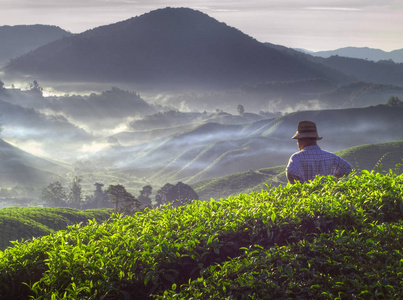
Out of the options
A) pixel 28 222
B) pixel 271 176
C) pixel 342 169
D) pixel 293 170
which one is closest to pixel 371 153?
pixel 271 176

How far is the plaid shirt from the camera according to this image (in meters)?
10.3

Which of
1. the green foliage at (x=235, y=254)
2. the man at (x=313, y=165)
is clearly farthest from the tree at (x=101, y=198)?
the green foliage at (x=235, y=254)

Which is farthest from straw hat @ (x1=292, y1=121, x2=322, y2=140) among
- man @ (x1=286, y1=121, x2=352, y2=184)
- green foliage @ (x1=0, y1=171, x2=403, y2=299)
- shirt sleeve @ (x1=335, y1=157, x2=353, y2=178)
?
green foliage @ (x1=0, y1=171, x2=403, y2=299)

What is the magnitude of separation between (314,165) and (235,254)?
426cm

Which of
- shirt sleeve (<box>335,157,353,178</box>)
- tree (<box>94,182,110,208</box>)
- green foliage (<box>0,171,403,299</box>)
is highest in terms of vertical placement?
shirt sleeve (<box>335,157,353,178</box>)

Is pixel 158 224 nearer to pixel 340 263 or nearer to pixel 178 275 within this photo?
pixel 178 275

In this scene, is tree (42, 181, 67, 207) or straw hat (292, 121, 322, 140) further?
tree (42, 181, 67, 207)

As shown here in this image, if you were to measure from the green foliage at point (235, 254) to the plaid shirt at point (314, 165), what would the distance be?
7.44 feet

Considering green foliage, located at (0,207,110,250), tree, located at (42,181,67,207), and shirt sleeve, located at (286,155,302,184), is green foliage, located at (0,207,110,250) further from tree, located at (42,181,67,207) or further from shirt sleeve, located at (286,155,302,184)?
tree, located at (42,181,67,207)

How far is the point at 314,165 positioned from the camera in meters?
10.3

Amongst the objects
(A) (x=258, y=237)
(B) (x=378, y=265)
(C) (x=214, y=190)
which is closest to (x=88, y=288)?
(A) (x=258, y=237)

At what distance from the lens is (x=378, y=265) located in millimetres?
5973

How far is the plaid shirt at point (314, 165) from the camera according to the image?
404 inches

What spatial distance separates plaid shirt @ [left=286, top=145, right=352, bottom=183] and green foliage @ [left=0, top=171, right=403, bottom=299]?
2268 mm
